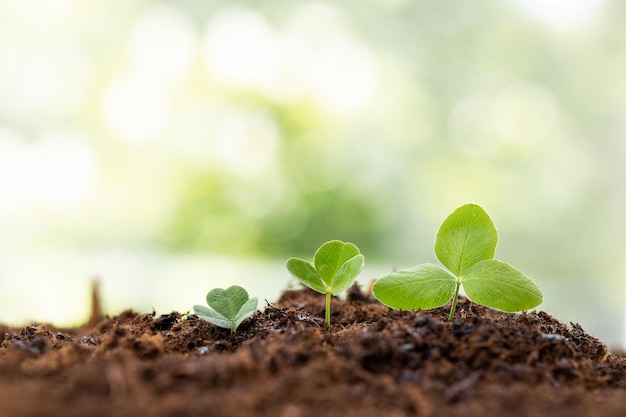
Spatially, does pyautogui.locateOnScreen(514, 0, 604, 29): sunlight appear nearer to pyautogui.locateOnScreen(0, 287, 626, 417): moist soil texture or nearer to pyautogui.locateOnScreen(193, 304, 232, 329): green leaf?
pyautogui.locateOnScreen(0, 287, 626, 417): moist soil texture

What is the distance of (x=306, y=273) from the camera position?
0.92 meters

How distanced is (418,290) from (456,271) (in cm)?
6

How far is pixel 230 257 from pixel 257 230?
0.27 metres

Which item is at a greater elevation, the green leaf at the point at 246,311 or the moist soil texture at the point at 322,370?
the green leaf at the point at 246,311

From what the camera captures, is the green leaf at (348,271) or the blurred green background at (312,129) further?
the blurred green background at (312,129)

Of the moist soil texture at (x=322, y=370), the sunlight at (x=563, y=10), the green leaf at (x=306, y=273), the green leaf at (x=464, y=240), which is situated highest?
the sunlight at (x=563, y=10)

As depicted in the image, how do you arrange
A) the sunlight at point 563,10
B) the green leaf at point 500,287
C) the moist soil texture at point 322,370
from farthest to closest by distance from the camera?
the sunlight at point 563,10, the green leaf at point 500,287, the moist soil texture at point 322,370

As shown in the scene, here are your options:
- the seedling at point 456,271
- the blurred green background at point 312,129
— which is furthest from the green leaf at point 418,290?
the blurred green background at point 312,129

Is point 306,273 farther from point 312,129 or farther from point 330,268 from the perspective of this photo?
point 312,129

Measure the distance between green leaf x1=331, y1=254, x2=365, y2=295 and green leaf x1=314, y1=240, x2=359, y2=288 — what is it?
0.05 feet

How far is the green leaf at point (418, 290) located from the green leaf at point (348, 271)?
5 cm

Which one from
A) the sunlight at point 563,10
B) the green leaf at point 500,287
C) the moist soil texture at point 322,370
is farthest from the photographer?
the sunlight at point 563,10

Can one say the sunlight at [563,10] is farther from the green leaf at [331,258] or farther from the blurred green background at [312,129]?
the green leaf at [331,258]

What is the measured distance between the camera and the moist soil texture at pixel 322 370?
1.76 ft
